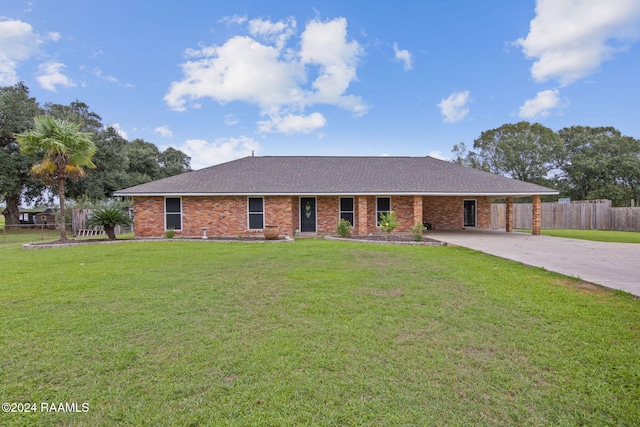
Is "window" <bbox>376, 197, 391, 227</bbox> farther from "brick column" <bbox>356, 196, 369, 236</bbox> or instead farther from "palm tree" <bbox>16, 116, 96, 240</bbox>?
"palm tree" <bbox>16, 116, 96, 240</bbox>

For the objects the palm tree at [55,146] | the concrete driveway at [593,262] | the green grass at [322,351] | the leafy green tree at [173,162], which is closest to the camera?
the green grass at [322,351]

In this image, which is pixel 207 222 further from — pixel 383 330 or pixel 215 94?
pixel 383 330

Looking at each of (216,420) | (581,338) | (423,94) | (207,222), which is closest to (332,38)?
(423,94)

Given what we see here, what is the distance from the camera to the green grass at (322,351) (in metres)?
2.34

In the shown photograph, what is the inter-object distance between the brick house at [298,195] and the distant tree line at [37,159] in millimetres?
9400

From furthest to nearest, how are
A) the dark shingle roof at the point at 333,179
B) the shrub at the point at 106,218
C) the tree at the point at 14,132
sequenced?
the tree at the point at 14,132 < the dark shingle roof at the point at 333,179 < the shrub at the point at 106,218

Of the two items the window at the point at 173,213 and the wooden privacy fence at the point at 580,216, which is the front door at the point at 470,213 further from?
the window at the point at 173,213

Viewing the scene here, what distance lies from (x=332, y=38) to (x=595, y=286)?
45.8ft

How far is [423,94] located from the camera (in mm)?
19781

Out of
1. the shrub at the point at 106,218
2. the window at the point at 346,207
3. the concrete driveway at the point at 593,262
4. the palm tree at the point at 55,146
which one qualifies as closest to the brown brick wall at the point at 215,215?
the window at the point at 346,207

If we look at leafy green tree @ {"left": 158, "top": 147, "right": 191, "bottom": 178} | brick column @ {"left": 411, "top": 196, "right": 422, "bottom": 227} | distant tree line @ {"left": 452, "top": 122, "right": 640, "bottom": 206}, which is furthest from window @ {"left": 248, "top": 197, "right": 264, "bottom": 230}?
distant tree line @ {"left": 452, "top": 122, "right": 640, "bottom": 206}

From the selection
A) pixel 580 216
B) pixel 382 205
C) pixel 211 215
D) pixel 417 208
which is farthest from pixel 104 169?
pixel 580 216

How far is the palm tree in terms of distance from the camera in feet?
41.8

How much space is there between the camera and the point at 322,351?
10.5 ft
